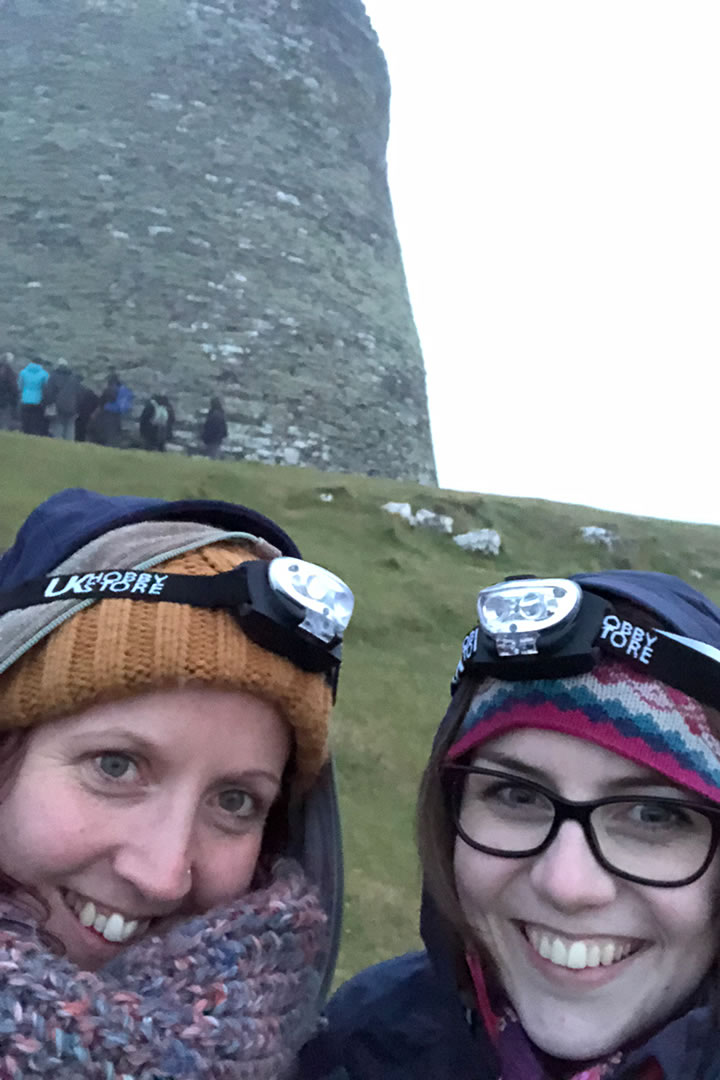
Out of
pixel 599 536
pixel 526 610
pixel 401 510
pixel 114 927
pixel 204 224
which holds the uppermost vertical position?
pixel 204 224

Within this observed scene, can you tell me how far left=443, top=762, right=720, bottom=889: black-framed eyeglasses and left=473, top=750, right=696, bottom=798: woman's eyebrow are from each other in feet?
0.05

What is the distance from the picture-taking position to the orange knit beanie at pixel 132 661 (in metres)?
1.21

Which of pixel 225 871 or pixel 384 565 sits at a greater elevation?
pixel 225 871

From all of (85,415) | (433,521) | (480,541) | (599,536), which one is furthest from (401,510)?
(85,415)

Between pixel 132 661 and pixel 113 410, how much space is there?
970cm

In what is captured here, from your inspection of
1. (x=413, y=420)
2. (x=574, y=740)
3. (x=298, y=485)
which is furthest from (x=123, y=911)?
(x=413, y=420)

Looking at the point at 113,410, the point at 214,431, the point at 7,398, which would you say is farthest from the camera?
the point at 214,431

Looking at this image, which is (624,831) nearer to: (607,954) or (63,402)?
(607,954)

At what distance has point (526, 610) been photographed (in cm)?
134

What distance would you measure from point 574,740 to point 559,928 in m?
0.26

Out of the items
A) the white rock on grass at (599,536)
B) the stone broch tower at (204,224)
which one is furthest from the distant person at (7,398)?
the white rock on grass at (599,536)

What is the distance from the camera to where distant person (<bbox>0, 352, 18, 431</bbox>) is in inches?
388

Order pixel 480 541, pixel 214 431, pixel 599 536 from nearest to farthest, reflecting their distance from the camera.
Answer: pixel 480 541 < pixel 599 536 < pixel 214 431

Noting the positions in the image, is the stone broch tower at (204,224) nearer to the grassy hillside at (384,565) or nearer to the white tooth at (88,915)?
the grassy hillside at (384,565)
